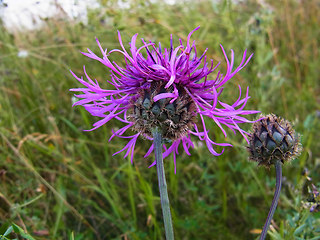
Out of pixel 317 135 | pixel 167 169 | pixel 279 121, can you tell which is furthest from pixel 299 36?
pixel 279 121

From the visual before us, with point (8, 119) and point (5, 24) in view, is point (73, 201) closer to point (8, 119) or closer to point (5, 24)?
point (8, 119)

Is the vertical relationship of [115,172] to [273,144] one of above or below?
below

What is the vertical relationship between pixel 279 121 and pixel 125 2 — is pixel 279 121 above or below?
below

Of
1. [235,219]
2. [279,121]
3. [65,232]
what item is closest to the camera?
[279,121]

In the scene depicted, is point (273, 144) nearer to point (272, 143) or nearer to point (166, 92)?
Result: point (272, 143)

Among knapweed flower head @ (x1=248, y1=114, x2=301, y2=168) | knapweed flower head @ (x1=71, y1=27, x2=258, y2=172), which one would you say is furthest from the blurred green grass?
knapweed flower head @ (x1=71, y1=27, x2=258, y2=172)

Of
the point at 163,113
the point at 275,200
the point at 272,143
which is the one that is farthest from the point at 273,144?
the point at 163,113

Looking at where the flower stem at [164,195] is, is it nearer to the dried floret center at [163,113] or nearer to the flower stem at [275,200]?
the dried floret center at [163,113]
